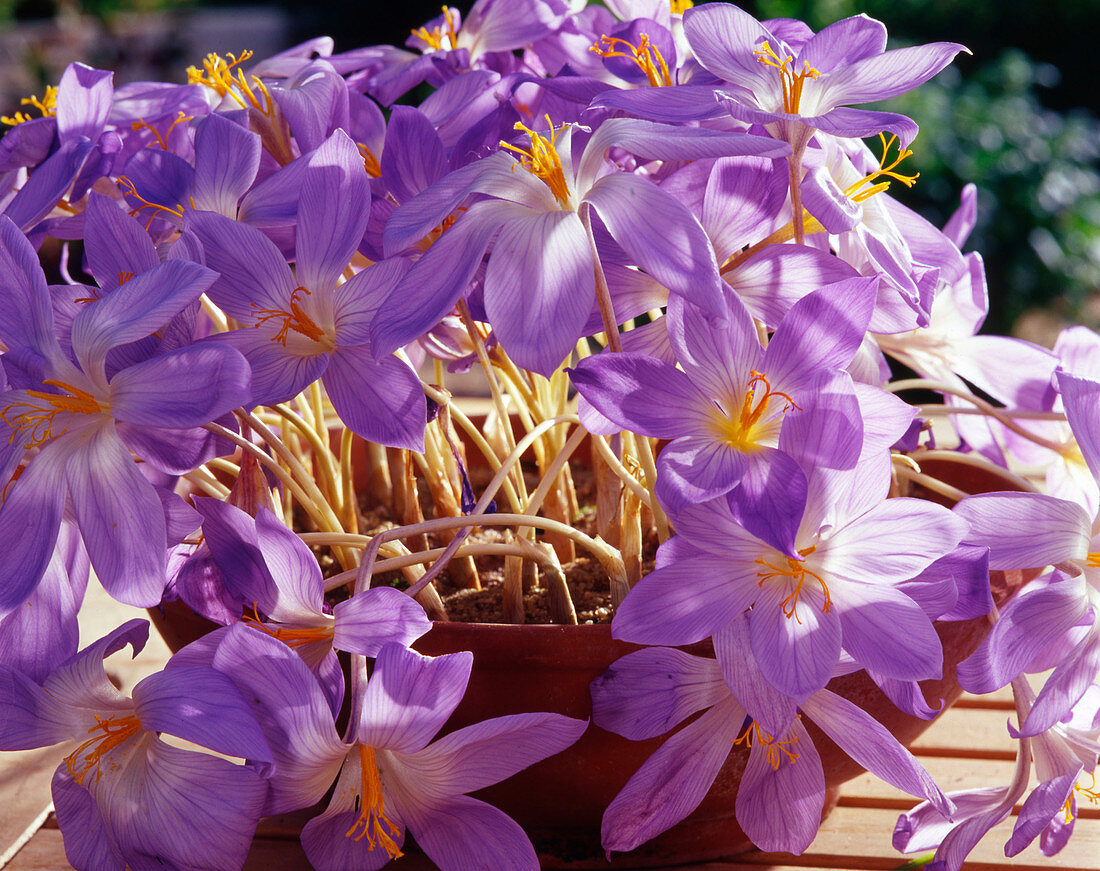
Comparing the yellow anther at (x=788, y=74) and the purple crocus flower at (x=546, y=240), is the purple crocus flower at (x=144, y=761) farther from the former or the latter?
the yellow anther at (x=788, y=74)

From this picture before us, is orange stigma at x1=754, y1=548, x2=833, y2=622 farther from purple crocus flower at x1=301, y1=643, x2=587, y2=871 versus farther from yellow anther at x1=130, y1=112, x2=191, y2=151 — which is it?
yellow anther at x1=130, y1=112, x2=191, y2=151

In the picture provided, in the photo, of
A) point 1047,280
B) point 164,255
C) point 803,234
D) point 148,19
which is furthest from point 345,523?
point 148,19

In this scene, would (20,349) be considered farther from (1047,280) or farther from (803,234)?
(1047,280)

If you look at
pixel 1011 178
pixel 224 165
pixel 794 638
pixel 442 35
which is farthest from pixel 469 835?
pixel 1011 178

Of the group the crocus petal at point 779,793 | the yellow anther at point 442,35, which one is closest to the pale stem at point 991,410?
the crocus petal at point 779,793

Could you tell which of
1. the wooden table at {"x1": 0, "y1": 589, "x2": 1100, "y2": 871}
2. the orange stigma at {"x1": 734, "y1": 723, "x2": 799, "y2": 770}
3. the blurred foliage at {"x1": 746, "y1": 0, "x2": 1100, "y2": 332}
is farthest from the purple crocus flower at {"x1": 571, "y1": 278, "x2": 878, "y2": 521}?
the blurred foliage at {"x1": 746, "y1": 0, "x2": 1100, "y2": 332}
